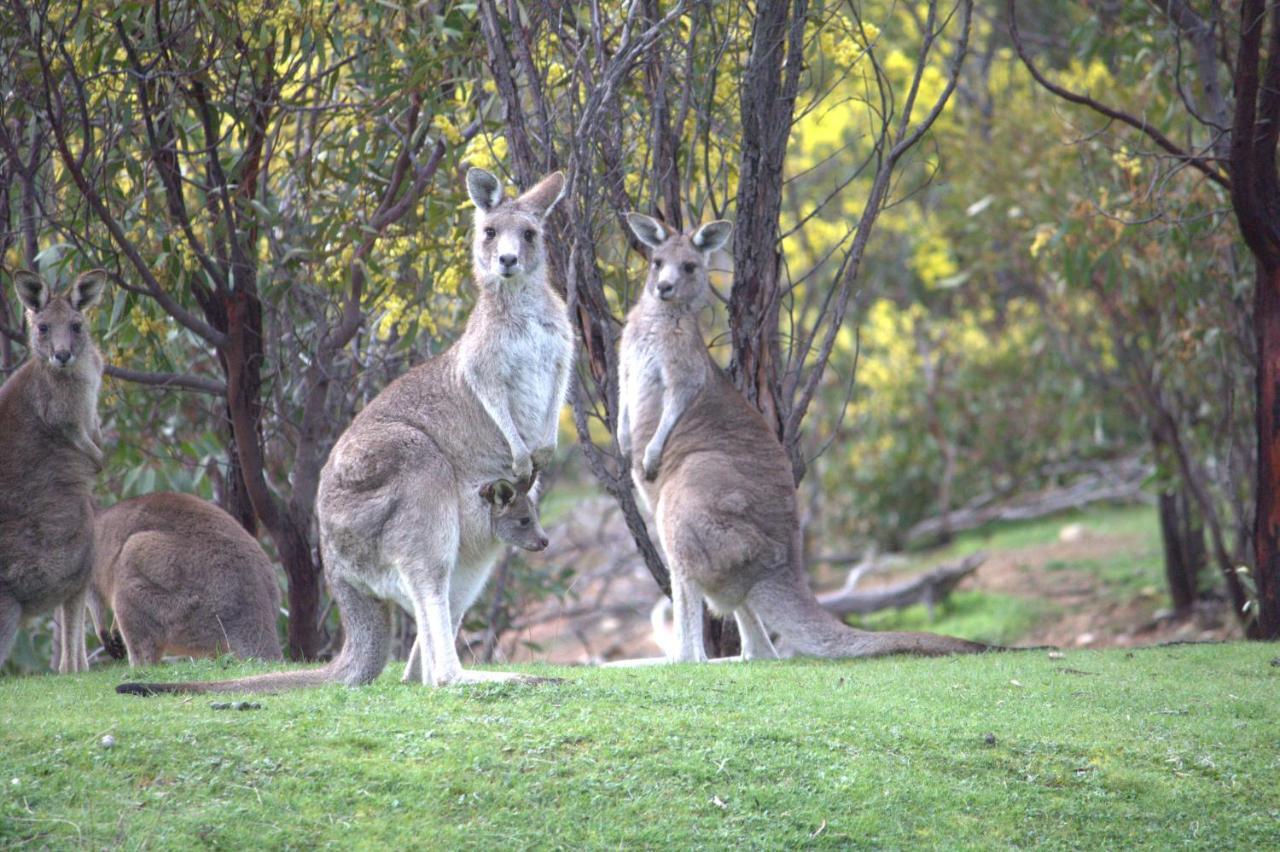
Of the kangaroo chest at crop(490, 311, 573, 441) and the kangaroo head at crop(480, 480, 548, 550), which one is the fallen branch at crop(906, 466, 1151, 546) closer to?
the kangaroo chest at crop(490, 311, 573, 441)

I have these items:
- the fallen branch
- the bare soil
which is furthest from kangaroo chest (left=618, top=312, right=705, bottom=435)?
the fallen branch

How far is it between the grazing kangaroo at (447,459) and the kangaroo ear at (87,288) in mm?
1736

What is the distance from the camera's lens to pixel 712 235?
26.9ft

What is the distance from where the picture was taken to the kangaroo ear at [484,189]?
680cm

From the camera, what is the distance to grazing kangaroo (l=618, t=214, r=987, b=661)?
7.36m

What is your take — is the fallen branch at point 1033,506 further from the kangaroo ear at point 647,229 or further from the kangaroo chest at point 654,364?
the kangaroo ear at point 647,229

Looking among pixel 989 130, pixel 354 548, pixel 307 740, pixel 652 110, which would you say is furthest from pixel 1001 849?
pixel 989 130

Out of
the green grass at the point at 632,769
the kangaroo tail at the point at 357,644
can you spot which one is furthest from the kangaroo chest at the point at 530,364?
the green grass at the point at 632,769

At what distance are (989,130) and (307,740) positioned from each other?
42.8 feet

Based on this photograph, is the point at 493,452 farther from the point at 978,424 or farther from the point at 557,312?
the point at 978,424

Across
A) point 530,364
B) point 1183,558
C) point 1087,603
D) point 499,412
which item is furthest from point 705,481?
point 1087,603

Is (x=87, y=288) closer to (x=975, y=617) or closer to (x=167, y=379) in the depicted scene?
(x=167, y=379)

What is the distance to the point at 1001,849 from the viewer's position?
4734 millimetres

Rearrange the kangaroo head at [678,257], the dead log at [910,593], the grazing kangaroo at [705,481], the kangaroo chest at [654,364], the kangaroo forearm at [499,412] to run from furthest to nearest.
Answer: the dead log at [910,593]
the kangaroo chest at [654,364]
the kangaroo head at [678,257]
the grazing kangaroo at [705,481]
the kangaroo forearm at [499,412]
